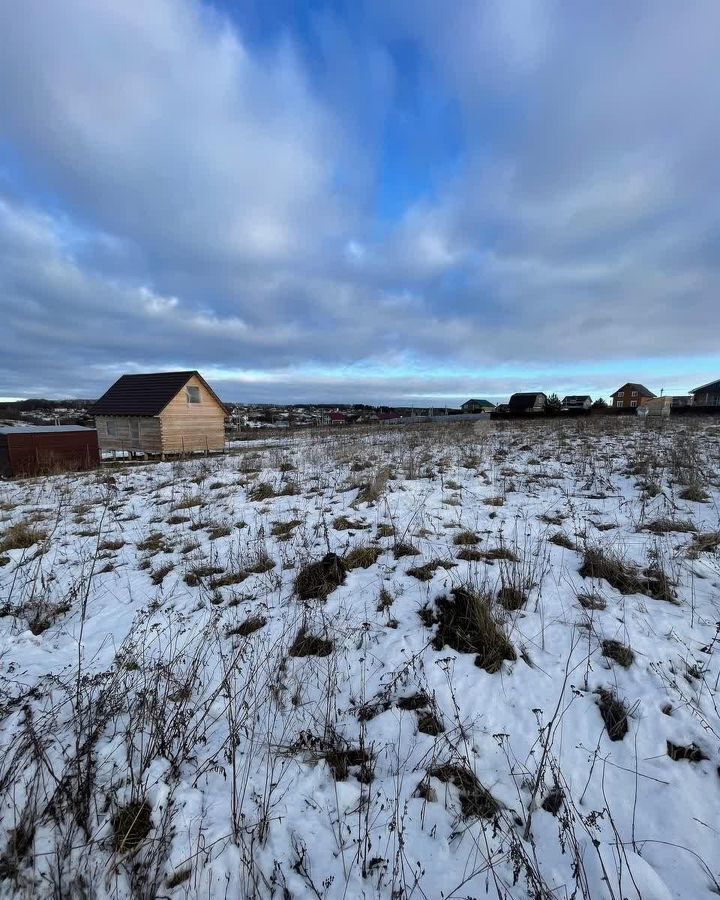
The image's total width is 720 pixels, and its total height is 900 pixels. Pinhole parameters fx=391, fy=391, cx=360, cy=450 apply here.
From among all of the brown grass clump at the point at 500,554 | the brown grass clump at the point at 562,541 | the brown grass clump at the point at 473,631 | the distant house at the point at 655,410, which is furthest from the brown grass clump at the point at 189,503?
the distant house at the point at 655,410

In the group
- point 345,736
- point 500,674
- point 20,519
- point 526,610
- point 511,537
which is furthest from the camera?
point 20,519

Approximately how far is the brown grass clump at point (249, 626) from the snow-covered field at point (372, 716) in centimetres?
2

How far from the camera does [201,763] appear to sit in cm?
229

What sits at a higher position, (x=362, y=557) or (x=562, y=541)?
(x=562, y=541)

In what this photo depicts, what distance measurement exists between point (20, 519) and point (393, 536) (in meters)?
6.88

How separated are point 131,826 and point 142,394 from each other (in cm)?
2383

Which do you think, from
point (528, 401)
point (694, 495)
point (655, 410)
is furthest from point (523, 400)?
point (694, 495)

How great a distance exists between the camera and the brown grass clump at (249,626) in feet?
11.3

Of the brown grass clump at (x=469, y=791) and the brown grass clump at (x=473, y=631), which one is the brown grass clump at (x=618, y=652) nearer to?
the brown grass clump at (x=473, y=631)

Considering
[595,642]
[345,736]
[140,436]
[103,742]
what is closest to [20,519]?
[103,742]

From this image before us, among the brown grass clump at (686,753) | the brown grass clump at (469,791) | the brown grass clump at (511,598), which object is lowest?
the brown grass clump at (469,791)

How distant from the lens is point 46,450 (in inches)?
546

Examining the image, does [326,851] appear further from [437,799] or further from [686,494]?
[686,494]

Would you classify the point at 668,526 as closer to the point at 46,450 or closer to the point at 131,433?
the point at 46,450
